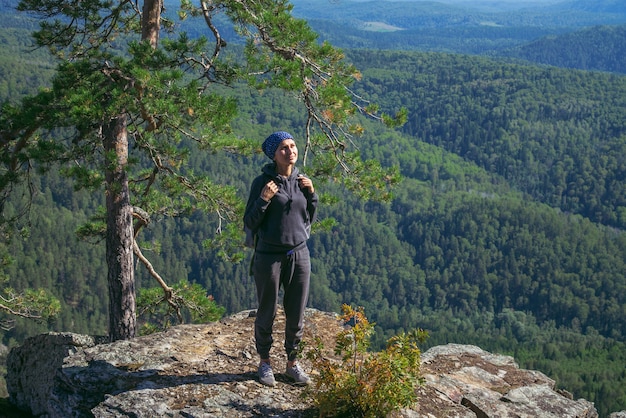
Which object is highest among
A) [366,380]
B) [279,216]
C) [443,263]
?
[279,216]

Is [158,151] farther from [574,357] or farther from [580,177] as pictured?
[580,177]

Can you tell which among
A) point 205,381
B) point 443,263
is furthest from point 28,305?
point 443,263

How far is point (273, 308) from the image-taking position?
257 inches

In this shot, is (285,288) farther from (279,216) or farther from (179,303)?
(179,303)

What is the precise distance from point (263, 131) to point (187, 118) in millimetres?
179242

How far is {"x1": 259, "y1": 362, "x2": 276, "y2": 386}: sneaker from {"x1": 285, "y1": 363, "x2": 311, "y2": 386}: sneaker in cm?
21

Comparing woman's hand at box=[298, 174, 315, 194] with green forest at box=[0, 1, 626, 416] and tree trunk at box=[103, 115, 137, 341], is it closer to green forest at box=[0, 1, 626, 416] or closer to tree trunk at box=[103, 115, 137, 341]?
tree trunk at box=[103, 115, 137, 341]

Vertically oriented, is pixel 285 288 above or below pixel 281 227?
below

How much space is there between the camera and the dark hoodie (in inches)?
244

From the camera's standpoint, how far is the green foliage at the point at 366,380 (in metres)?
5.76

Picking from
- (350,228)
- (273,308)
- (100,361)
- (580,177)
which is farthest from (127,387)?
(580,177)

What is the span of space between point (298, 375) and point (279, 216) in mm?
1828

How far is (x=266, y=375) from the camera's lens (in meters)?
6.78

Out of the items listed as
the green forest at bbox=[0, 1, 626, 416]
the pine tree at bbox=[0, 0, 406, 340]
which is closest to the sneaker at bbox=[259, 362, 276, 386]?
the pine tree at bbox=[0, 0, 406, 340]
